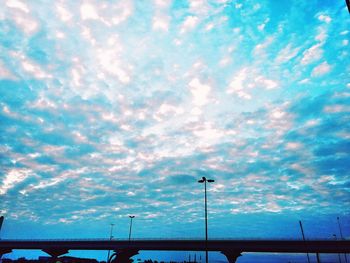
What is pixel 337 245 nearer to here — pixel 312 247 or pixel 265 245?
pixel 312 247

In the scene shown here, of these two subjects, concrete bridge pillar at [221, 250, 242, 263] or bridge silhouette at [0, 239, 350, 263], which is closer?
bridge silhouette at [0, 239, 350, 263]

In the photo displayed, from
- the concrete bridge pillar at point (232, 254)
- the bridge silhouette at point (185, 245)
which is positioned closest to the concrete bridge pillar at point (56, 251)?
the bridge silhouette at point (185, 245)

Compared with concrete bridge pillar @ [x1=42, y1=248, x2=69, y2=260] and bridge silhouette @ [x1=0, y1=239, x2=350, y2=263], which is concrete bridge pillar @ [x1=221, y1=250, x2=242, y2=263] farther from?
concrete bridge pillar @ [x1=42, y1=248, x2=69, y2=260]

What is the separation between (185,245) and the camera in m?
92.8

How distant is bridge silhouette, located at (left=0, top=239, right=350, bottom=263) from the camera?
76.1m

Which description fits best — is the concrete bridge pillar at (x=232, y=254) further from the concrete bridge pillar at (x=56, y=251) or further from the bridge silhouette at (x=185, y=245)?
the concrete bridge pillar at (x=56, y=251)

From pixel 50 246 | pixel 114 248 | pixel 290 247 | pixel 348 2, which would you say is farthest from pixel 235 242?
pixel 348 2

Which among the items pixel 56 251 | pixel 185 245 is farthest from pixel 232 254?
pixel 56 251

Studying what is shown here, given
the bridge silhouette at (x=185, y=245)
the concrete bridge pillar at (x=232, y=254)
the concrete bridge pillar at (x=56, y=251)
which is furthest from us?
the concrete bridge pillar at (x=56, y=251)

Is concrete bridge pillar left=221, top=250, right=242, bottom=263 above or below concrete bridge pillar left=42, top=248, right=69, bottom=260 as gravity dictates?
above

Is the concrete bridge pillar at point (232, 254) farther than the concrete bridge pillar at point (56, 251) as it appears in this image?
No

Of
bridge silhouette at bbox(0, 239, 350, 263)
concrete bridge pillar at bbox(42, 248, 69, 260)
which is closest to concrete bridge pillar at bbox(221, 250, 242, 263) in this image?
bridge silhouette at bbox(0, 239, 350, 263)

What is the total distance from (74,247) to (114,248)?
21.1 metres

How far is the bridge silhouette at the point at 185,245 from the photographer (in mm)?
76062
